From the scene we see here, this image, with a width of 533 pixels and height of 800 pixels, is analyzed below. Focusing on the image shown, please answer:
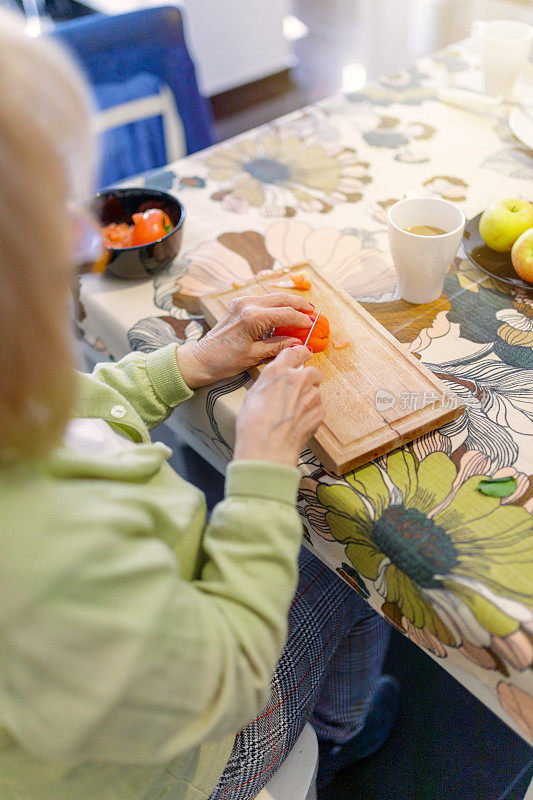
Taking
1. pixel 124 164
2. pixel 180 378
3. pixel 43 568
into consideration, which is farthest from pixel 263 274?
pixel 124 164

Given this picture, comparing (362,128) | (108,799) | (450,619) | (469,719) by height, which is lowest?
(469,719)

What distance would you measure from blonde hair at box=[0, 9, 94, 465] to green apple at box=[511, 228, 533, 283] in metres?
0.66

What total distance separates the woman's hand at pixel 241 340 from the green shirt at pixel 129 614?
212 millimetres

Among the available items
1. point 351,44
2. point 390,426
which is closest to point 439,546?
point 390,426

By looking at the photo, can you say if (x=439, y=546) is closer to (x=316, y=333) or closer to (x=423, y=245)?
(x=316, y=333)

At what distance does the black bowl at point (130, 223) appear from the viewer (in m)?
1.00

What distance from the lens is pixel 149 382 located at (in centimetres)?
87

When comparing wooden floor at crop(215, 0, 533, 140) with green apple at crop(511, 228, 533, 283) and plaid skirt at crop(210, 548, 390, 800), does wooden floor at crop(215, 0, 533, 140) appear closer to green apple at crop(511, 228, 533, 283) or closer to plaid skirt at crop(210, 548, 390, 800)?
green apple at crop(511, 228, 533, 283)

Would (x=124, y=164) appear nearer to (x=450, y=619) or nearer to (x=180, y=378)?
(x=180, y=378)

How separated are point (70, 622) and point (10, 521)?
92mm

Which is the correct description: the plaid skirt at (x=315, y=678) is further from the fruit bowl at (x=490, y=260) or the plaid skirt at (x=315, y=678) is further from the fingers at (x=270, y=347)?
the fruit bowl at (x=490, y=260)

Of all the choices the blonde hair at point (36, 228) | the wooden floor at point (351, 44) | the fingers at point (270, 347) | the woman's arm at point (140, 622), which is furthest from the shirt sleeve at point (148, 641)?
the wooden floor at point (351, 44)

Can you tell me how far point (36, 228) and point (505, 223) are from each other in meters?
0.76

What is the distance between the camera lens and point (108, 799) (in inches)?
26.1
